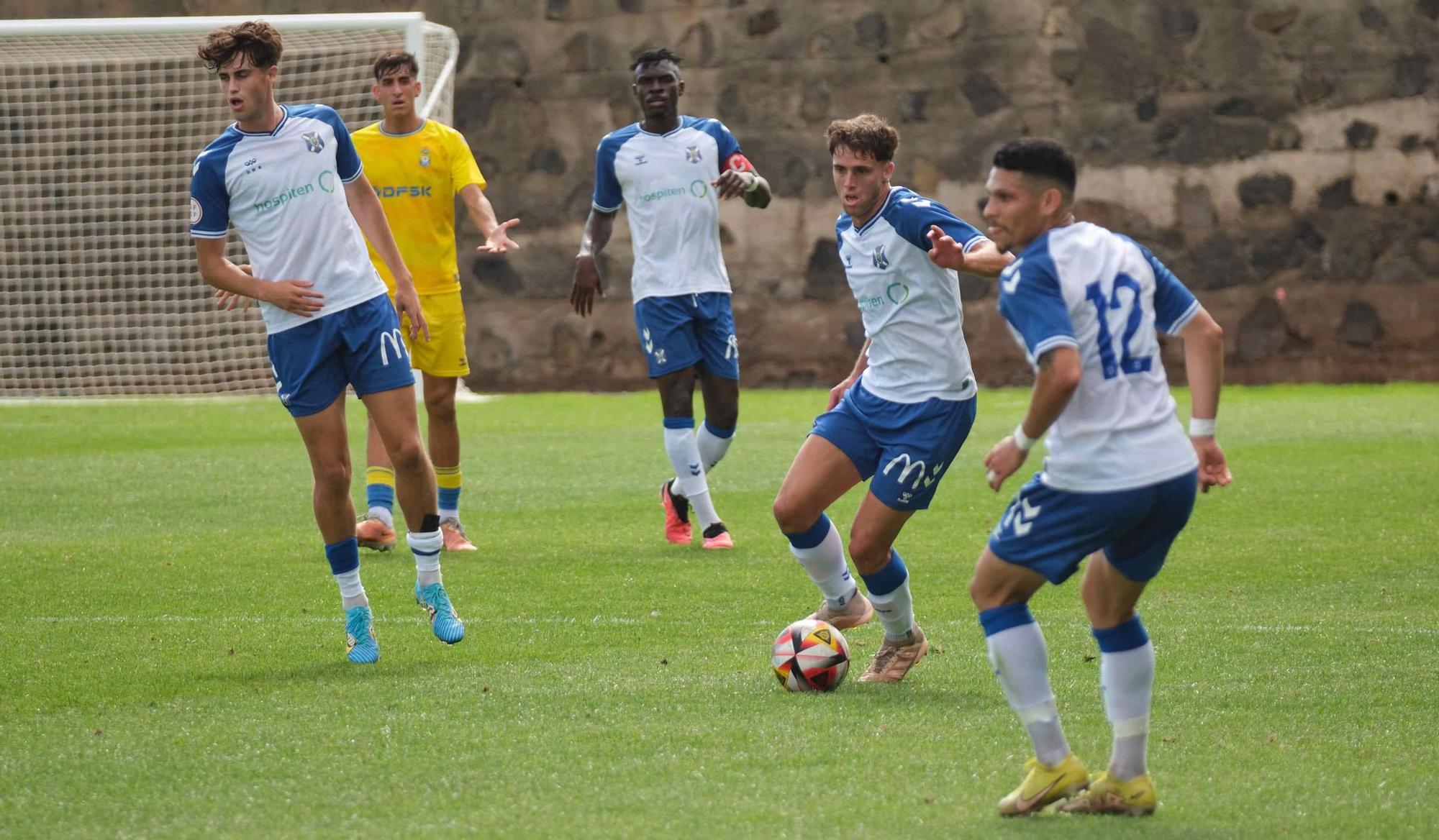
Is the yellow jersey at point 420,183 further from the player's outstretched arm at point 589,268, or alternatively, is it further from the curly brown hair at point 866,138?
the curly brown hair at point 866,138

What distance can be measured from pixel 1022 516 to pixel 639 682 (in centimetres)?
182

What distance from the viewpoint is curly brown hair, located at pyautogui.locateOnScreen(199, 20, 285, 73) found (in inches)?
222

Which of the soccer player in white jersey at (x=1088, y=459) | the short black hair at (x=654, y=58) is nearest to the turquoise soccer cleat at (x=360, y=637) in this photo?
the soccer player in white jersey at (x=1088, y=459)

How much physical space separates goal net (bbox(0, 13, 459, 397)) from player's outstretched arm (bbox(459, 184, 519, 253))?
9749 millimetres

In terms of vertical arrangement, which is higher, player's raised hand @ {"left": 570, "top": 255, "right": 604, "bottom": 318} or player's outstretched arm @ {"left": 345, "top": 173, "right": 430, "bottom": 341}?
player's outstretched arm @ {"left": 345, "top": 173, "right": 430, "bottom": 341}

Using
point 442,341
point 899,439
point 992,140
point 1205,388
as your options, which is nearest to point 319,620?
point 899,439

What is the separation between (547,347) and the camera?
18.4 metres

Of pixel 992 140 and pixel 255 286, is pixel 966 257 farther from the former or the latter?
pixel 992 140

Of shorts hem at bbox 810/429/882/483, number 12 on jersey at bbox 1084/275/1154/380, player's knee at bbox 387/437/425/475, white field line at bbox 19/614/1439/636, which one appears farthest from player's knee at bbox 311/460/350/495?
number 12 on jersey at bbox 1084/275/1154/380

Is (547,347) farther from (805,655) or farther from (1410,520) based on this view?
(805,655)

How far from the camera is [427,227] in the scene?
885cm

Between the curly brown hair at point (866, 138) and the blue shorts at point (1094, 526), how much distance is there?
6.13 feet

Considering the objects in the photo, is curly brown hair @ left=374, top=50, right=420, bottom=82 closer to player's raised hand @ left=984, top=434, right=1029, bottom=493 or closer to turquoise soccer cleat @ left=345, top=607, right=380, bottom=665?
turquoise soccer cleat @ left=345, top=607, right=380, bottom=665

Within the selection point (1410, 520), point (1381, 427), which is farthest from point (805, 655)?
point (1381, 427)
